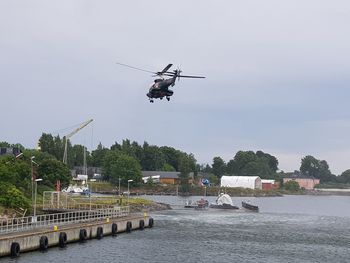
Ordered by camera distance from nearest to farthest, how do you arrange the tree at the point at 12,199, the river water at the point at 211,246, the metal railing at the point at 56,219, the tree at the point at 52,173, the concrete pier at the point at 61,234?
the concrete pier at the point at 61,234 < the river water at the point at 211,246 < the metal railing at the point at 56,219 < the tree at the point at 12,199 < the tree at the point at 52,173

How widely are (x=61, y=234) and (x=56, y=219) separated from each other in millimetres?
8407

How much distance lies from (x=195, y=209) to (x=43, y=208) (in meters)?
80.2

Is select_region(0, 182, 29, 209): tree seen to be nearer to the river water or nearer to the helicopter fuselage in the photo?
the river water

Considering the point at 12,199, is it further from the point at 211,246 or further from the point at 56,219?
the point at 211,246

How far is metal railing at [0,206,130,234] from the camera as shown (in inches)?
3115

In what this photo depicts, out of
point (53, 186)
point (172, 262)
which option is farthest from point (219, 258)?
point (53, 186)

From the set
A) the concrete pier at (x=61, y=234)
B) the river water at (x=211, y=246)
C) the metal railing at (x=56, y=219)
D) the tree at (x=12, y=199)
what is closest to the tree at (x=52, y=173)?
the metal railing at (x=56, y=219)

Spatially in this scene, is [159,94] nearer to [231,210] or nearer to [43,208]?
[43,208]

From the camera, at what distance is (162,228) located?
119 meters

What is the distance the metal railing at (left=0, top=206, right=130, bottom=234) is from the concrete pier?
53.1 inches

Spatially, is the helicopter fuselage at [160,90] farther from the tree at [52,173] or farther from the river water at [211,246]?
the tree at [52,173]

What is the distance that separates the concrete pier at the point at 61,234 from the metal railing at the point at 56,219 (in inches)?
53.1

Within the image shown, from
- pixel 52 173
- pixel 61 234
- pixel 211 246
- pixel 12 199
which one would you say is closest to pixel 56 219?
pixel 61 234

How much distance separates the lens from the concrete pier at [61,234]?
2763 inches
